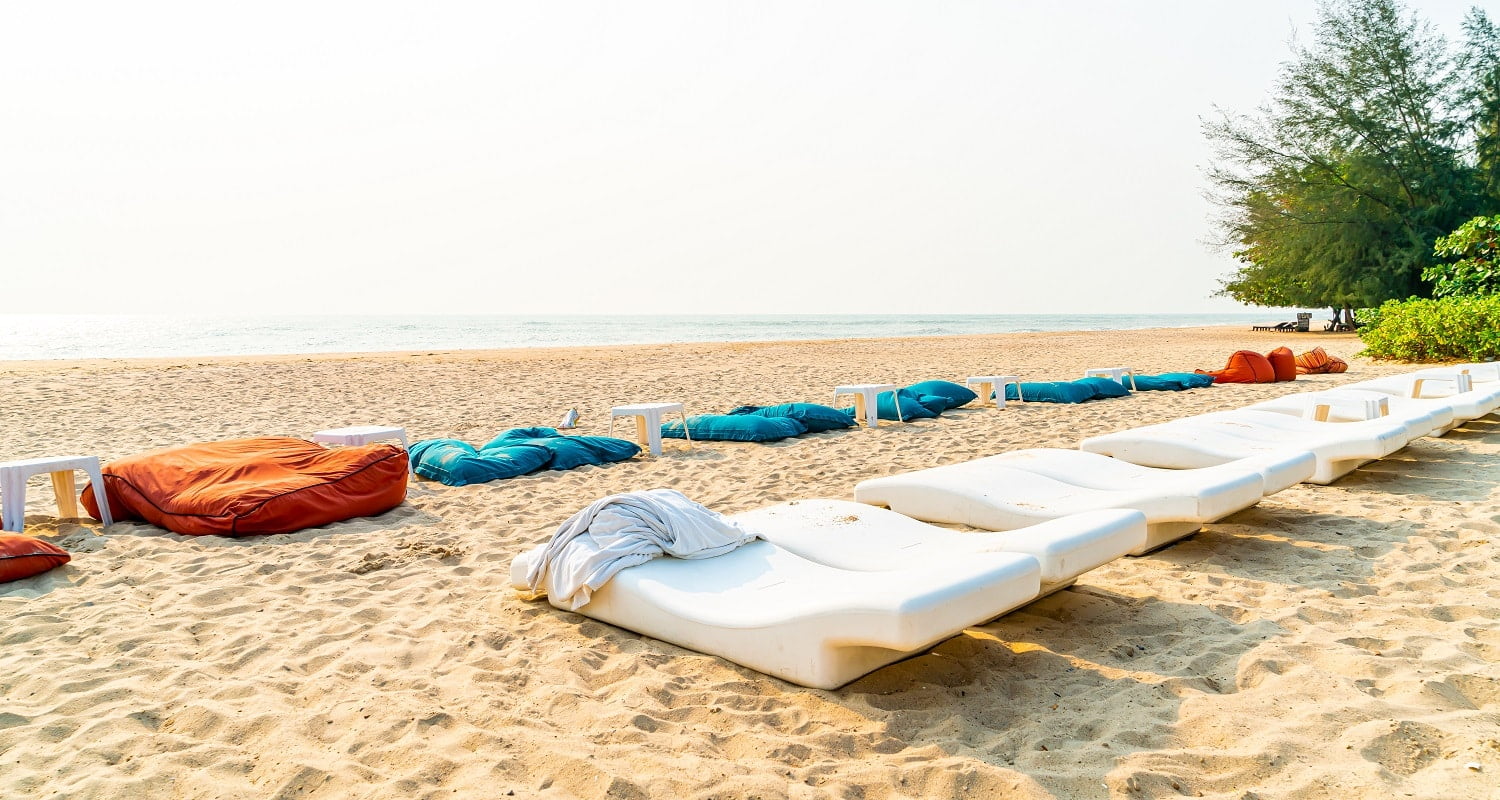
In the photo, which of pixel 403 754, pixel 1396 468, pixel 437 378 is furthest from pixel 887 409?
pixel 437 378

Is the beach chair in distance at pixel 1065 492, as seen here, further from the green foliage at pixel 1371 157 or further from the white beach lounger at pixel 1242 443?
the green foliage at pixel 1371 157

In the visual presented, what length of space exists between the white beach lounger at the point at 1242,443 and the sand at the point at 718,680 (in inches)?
11.4

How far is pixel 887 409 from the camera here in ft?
30.5

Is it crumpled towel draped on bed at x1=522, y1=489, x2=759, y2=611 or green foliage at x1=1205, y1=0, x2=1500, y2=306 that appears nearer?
crumpled towel draped on bed at x1=522, y1=489, x2=759, y2=611

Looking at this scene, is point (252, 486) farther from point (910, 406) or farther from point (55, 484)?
point (910, 406)

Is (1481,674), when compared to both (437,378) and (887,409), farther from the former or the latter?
(437,378)

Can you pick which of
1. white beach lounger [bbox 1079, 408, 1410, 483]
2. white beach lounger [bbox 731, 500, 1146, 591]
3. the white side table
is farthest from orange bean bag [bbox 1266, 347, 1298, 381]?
the white side table

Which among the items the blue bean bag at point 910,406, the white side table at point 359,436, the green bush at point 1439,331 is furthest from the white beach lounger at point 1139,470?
the green bush at point 1439,331

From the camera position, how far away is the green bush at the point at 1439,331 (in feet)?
45.8

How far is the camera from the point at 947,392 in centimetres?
997

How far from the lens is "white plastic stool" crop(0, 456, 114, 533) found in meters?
4.91

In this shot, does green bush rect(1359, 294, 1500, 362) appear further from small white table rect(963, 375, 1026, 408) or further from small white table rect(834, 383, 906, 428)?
small white table rect(834, 383, 906, 428)

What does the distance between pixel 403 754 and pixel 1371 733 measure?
2.52m

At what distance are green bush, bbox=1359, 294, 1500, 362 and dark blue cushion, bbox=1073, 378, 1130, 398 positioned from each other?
7.08m
